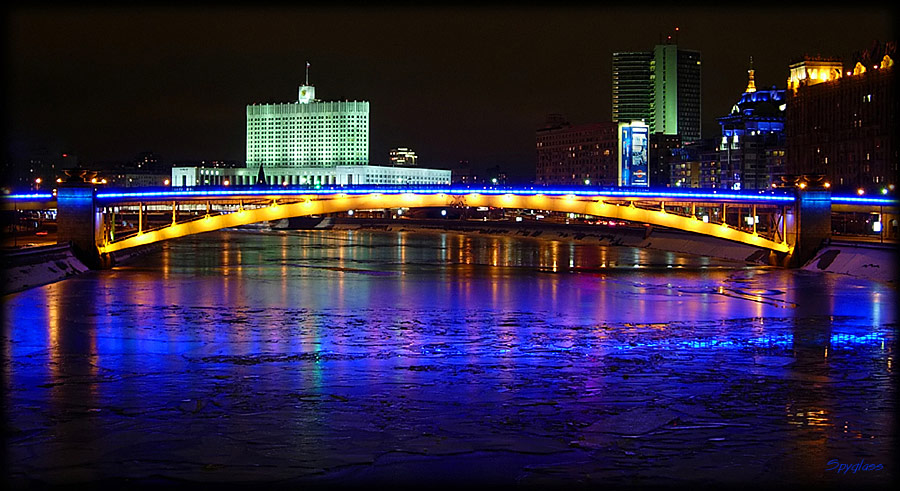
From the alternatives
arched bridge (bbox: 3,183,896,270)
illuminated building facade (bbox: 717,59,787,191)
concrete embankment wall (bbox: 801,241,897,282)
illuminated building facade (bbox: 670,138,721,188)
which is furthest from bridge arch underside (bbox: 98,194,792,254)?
illuminated building facade (bbox: 670,138,721,188)

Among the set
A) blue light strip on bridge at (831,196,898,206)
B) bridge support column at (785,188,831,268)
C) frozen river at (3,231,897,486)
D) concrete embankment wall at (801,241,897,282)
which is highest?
blue light strip on bridge at (831,196,898,206)

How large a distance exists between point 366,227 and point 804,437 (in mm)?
139086

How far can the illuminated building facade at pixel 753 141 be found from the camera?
163 meters

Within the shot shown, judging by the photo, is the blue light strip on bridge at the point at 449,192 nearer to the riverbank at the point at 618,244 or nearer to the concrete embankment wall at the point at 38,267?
the riverbank at the point at 618,244

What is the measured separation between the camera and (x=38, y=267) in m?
52.5

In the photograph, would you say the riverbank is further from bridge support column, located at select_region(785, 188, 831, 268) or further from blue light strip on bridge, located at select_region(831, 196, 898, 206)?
blue light strip on bridge, located at select_region(831, 196, 898, 206)

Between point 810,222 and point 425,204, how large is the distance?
24.9 m

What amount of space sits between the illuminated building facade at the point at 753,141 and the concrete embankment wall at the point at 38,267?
4548 inches

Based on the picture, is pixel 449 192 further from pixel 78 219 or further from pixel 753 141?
pixel 753 141

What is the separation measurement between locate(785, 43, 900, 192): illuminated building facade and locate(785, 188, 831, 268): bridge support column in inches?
1201

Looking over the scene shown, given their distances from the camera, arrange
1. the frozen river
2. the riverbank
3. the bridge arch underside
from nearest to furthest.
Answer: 1. the frozen river
2. the riverbank
3. the bridge arch underside

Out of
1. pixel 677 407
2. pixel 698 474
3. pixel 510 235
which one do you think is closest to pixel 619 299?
pixel 677 407

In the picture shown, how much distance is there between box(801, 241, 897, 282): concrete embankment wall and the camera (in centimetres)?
5728

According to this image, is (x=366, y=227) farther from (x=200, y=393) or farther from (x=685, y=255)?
(x=200, y=393)
